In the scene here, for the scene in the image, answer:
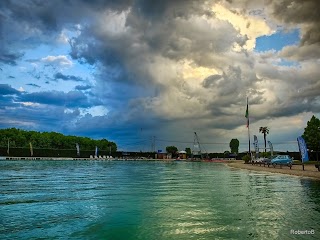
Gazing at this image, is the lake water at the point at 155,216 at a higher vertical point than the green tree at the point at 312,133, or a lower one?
lower

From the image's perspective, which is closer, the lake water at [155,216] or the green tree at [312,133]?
the lake water at [155,216]

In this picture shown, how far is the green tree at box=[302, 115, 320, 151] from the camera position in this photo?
114 meters

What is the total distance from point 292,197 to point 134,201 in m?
14.8

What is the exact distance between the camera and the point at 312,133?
380ft

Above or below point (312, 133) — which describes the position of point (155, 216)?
below

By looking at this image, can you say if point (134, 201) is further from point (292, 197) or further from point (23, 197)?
point (292, 197)

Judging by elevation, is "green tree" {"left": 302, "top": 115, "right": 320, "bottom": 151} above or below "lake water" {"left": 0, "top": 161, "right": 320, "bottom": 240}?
above

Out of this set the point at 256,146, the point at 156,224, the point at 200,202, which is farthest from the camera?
the point at 256,146

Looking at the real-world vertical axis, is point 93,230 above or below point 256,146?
below

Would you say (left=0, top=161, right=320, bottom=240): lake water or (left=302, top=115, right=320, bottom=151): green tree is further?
(left=302, top=115, right=320, bottom=151): green tree

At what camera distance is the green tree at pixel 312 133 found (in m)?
114

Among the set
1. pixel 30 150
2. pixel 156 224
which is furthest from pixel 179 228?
pixel 30 150

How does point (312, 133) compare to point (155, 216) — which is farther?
point (312, 133)

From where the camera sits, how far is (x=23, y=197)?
2962 centimetres
